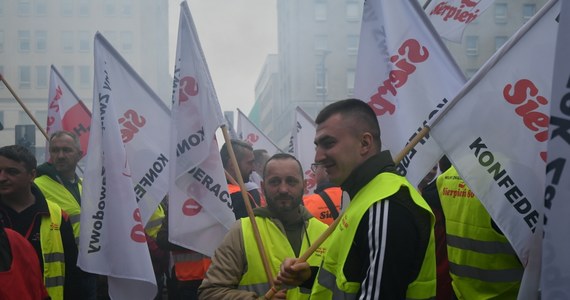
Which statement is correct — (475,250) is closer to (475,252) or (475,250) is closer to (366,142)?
(475,252)

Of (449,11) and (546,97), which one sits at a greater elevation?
(449,11)

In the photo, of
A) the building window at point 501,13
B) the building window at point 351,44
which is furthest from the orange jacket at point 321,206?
the building window at point 351,44

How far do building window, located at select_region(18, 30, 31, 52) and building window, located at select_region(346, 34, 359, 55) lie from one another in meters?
26.0

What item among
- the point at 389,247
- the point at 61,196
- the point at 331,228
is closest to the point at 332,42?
the point at 61,196

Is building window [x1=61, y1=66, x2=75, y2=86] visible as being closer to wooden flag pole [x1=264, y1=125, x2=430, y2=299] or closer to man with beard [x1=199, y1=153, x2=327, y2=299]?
man with beard [x1=199, y1=153, x2=327, y2=299]

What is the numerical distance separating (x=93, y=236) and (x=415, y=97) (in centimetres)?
243

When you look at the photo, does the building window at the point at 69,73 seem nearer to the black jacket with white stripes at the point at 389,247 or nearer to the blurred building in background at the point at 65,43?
the blurred building in background at the point at 65,43

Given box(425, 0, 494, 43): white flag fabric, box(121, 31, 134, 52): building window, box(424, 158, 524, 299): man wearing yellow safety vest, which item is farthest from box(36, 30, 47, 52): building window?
box(424, 158, 524, 299): man wearing yellow safety vest

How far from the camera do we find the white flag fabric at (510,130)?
2877mm

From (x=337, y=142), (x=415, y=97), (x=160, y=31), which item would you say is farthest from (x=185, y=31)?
(x=160, y=31)

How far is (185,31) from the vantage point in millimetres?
4645

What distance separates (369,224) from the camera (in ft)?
7.25

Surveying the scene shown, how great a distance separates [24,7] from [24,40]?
8.76 ft

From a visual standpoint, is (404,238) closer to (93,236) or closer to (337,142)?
(337,142)
